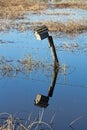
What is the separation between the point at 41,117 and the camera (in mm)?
7312

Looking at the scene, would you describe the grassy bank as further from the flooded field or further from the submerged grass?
the flooded field

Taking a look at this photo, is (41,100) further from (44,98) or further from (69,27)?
(69,27)

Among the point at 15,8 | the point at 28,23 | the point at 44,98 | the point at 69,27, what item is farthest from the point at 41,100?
the point at 15,8

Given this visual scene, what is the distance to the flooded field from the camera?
7.64 metres

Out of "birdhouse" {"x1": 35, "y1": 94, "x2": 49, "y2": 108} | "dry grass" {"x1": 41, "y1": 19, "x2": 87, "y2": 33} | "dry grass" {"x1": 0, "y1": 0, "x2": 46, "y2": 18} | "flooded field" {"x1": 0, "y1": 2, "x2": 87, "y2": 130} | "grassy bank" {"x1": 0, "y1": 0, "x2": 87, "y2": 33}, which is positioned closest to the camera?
"flooded field" {"x1": 0, "y1": 2, "x2": 87, "y2": 130}

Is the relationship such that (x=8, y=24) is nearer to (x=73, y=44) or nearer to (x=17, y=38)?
(x=17, y=38)

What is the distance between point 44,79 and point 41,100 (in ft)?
5.52

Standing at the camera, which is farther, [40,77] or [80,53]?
[80,53]

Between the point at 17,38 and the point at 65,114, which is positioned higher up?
the point at 65,114

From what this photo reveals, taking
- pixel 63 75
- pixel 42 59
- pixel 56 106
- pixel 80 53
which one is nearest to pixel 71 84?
pixel 63 75

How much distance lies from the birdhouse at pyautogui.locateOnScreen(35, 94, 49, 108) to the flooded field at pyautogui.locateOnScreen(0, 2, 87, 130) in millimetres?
81

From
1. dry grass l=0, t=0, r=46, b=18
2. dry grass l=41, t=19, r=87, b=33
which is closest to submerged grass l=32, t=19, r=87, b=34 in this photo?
dry grass l=41, t=19, r=87, b=33

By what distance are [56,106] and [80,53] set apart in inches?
201

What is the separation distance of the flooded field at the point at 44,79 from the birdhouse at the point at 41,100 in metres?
0.08
